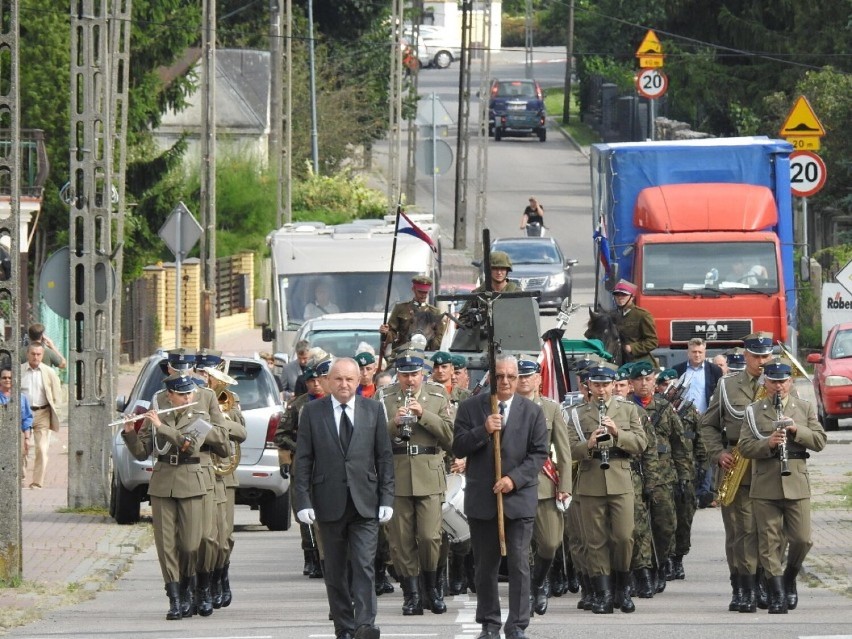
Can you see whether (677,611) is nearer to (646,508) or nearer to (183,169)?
(646,508)

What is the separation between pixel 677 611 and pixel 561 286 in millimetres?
28415

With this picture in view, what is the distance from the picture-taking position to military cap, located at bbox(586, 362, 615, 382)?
13984 millimetres

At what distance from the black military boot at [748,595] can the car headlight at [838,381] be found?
1398 cm

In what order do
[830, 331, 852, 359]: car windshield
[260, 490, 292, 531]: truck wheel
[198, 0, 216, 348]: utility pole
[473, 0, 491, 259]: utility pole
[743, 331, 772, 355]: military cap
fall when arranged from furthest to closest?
[473, 0, 491, 259]: utility pole → [198, 0, 216, 348]: utility pole → [830, 331, 852, 359]: car windshield → [260, 490, 292, 531]: truck wheel → [743, 331, 772, 355]: military cap

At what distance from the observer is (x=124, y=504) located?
63.4 ft

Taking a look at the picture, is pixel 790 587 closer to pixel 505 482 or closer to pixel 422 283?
pixel 505 482

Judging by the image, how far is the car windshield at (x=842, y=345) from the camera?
28.2 m

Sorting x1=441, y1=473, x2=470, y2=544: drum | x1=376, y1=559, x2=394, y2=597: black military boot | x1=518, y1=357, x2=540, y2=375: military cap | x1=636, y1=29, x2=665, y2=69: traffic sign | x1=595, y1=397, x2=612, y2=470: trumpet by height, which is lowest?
x1=376, y1=559, x2=394, y2=597: black military boot

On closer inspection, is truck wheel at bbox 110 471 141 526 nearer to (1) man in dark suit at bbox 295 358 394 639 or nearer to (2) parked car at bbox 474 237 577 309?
(1) man in dark suit at bbox 295 358 394 639

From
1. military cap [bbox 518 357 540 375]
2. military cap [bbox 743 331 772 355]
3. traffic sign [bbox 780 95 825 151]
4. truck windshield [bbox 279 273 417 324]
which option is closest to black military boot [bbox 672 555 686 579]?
military cap [bbox 743 331 772 355]

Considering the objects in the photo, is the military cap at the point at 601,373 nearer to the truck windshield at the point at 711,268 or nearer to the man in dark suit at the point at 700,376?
the man in dark suit at the point at 700,376

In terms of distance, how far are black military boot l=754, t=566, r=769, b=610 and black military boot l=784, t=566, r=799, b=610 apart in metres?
0.15

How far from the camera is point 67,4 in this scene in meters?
35.7

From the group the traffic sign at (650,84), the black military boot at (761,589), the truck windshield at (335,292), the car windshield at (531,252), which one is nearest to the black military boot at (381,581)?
the black military boot at (761,589)
